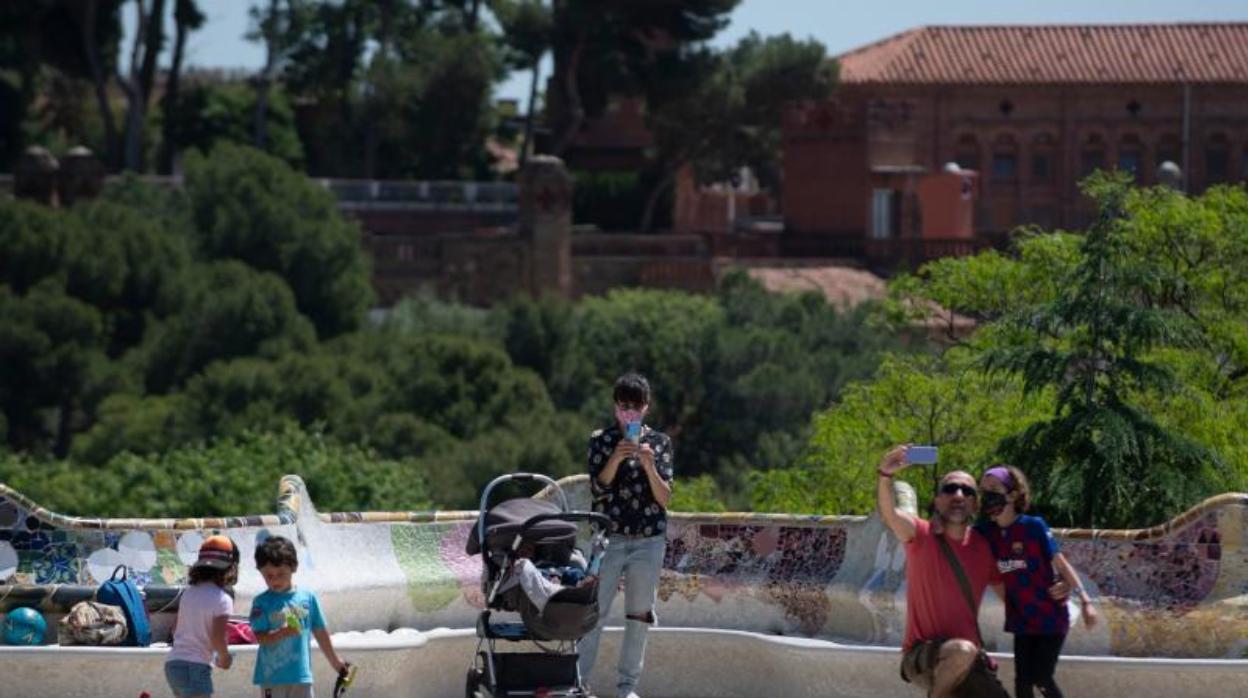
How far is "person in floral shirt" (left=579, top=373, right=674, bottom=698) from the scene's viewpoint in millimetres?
11797

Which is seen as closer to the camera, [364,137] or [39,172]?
[39,172]

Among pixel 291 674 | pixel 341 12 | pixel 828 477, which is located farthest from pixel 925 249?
pixel 291 674

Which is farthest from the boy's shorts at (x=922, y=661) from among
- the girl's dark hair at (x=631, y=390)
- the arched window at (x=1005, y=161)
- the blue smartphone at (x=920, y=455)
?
the arched window at (x=1005, y=161)

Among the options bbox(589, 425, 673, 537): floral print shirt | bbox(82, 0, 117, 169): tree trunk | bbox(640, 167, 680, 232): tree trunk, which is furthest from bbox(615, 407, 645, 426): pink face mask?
bbox(640, 167, 680, 232): tree trunk

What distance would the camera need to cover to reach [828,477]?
31.7m

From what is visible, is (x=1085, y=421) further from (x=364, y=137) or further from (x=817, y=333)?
(x=364, y=137)

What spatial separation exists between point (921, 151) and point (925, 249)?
6.35m

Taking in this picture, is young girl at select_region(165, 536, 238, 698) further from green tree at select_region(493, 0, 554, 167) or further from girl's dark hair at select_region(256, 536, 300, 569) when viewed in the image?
green tree at select_region(493, 0, 554, 167)

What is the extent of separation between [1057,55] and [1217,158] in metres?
5.95

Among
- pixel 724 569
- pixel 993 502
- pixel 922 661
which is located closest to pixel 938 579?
pixel 922 661

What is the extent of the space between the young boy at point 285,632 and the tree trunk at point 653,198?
70.8 m

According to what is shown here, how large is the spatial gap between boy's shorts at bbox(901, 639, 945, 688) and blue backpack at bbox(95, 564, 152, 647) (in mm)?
3482

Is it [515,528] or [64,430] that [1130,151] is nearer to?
[64,430]

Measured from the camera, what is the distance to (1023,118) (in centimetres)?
8744
